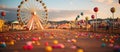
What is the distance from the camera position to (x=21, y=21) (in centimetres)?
5731

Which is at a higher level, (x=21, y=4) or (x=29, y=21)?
(x=21, y=4)

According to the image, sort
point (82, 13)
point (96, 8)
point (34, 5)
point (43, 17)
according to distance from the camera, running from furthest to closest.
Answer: point (82, 13)
point (43, 17)
point (34, 5)
point (96, 8)

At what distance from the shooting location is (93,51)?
8.85 metres

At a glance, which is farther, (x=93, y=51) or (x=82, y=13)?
(x=82, y=13)

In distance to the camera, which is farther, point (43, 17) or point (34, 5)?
point (43, 17)

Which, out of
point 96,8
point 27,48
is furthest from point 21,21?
point 27,48

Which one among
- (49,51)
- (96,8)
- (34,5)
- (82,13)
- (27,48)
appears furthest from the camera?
(82,13)

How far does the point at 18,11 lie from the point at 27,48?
49.0m

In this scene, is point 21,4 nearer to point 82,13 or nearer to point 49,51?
point 82,13

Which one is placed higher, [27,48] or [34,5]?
[34,5]

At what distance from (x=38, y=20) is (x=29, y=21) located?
8.59ft

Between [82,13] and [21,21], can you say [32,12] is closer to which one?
[21,21]

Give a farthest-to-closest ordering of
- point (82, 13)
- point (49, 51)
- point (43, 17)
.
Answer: point (82, 13)
point (43, 17)
point (49, 51)

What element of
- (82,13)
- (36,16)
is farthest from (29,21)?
(82,13)
